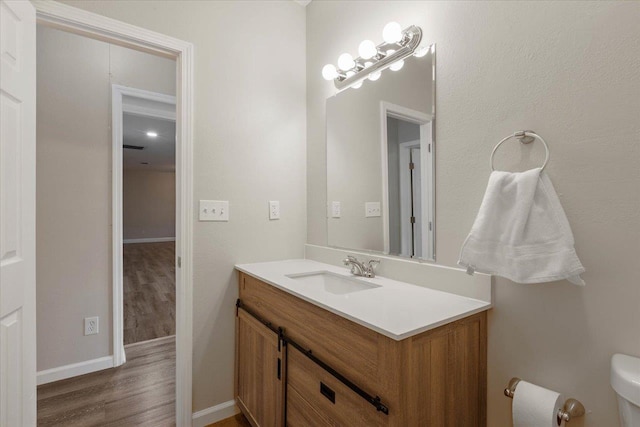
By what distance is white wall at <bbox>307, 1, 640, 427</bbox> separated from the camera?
886 mm

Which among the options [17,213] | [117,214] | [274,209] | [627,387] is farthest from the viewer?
[117,214]

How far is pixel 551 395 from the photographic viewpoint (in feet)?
3.07

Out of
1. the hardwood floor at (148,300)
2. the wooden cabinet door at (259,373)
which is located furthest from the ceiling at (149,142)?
the wooden cabinet door at (259,373)

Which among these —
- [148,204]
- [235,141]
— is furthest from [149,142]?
[235,141]

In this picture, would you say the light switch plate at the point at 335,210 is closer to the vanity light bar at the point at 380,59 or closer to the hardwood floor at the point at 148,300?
the vanity light bar at the point at 380,59

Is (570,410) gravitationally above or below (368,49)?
below

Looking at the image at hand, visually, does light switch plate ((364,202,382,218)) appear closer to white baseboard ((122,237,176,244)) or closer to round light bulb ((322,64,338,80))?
round light bulb ((322,64,338,80))

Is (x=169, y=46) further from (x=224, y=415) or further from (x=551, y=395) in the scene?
(x=551, y=395)

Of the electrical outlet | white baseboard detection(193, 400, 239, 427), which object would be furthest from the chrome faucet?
the electrical outlet

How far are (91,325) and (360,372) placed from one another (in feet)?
7.48

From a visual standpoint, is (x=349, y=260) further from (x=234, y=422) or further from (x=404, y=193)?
(x=234, y=422)

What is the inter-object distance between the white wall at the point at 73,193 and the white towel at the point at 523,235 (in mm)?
2516

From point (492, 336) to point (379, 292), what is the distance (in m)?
0.44

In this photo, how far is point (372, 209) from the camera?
1707mm
